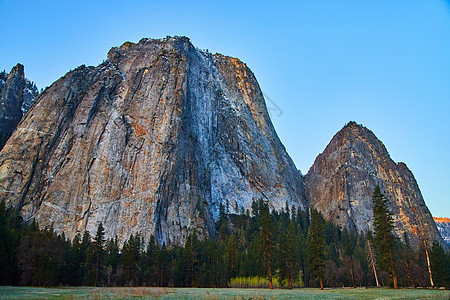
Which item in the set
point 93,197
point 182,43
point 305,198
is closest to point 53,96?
point 93,197

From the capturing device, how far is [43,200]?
116m

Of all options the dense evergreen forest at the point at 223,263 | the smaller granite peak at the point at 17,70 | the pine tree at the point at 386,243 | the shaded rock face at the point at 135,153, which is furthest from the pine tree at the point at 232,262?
the smaller granite peak at the point at 17,70

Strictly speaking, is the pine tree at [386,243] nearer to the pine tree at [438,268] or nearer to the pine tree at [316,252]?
the pine tree at [438,268]

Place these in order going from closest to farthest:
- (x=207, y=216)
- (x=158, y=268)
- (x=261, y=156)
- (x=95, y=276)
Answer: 1. (x=95, y=276)
2. (x=158, y=268)
3. (x=207, y=216)
4. (x=261, y=156)

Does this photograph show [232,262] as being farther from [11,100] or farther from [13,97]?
[13,97]

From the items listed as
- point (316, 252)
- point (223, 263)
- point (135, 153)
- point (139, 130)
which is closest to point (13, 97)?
point (139, 130)

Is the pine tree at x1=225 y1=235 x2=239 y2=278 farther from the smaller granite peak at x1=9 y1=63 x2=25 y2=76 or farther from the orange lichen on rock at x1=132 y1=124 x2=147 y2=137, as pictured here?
the smaller granite peak at x1=9 y1=63 x2=25 y2=76

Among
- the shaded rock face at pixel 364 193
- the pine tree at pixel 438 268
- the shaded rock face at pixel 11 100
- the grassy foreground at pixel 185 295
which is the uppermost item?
the shaded rock face at pixel 11 100

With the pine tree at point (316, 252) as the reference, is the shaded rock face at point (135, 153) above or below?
above

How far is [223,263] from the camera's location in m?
75.3

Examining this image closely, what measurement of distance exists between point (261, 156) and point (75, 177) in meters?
82.2

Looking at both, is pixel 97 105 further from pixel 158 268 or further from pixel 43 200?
pixel 158 268

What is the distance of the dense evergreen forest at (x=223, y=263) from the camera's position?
4984 centimetres

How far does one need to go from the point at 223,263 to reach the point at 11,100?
124903 millimetres
